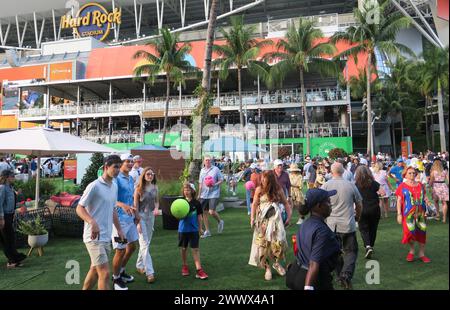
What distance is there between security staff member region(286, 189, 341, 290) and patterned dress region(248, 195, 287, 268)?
2.24 m

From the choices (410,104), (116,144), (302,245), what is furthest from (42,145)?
(410,104)

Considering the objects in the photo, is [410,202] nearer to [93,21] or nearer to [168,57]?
[168,57]

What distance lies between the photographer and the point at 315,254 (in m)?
2.21

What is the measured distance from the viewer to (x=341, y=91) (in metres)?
30.4

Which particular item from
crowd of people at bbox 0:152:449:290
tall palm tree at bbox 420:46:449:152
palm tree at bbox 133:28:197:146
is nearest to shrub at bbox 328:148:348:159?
crowd of people at bbox 0:152:449:290

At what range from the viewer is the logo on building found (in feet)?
159

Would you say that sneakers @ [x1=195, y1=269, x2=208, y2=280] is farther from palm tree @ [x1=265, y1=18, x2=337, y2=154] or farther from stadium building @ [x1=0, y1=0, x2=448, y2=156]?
palm tree @ [x1=265, y1=18, x2=337, y2=154]

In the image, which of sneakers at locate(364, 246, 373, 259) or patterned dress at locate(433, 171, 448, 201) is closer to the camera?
patterned dress at locate(433, 171, 448, 201)

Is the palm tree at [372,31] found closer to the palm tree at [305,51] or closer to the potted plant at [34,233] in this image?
the palm tree at [305,51]

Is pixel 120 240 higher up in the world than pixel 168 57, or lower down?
lower down

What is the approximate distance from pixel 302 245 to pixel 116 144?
32.2 meters

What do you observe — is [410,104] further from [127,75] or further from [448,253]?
[448,253]

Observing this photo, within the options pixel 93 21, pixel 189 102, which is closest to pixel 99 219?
pixel 189 102

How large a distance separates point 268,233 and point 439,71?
3.76m
